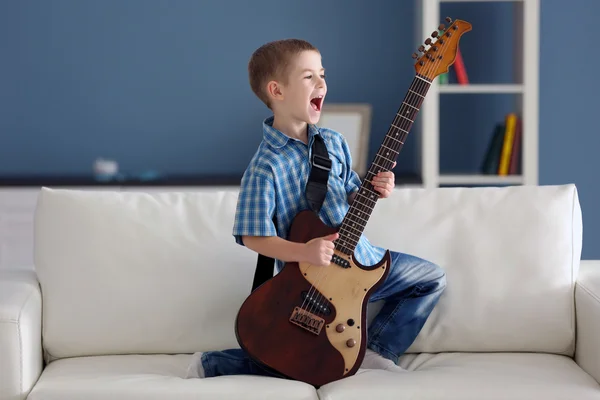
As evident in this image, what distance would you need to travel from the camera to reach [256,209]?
7.16 feet

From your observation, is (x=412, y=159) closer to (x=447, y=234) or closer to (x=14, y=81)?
(x=14, y=81)

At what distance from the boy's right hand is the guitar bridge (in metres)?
0.12

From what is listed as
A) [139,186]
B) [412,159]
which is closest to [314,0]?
[412,159]

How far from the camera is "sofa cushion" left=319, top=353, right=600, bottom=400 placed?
2.02 meters

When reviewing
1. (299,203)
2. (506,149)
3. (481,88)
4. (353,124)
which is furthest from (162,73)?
(299,203)

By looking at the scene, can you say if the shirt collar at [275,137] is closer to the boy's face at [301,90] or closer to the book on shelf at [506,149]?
the boy's face at [301,90]

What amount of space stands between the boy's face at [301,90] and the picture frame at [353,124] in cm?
205

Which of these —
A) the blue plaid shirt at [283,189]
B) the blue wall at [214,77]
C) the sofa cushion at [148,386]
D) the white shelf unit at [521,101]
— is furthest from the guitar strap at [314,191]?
the blue wall at [214,77]

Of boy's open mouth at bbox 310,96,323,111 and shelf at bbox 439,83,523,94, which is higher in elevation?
boy's open mouth at bbox 310,96,323,111

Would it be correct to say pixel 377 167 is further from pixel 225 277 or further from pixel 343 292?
pixel 225 277

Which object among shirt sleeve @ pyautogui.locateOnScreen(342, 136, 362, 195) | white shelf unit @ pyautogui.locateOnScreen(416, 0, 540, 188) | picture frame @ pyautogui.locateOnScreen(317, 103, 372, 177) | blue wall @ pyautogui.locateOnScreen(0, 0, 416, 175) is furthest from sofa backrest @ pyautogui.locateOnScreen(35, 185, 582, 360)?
blue wall @ pyautogui.locateOnScreen(0, 0, 416, 175)

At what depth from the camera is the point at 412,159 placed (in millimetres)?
4617

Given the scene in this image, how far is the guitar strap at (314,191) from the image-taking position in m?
2.24

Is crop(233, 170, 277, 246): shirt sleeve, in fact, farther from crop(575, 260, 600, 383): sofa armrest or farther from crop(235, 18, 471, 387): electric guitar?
crop(575, 260, 600, 383): sofa armrest
